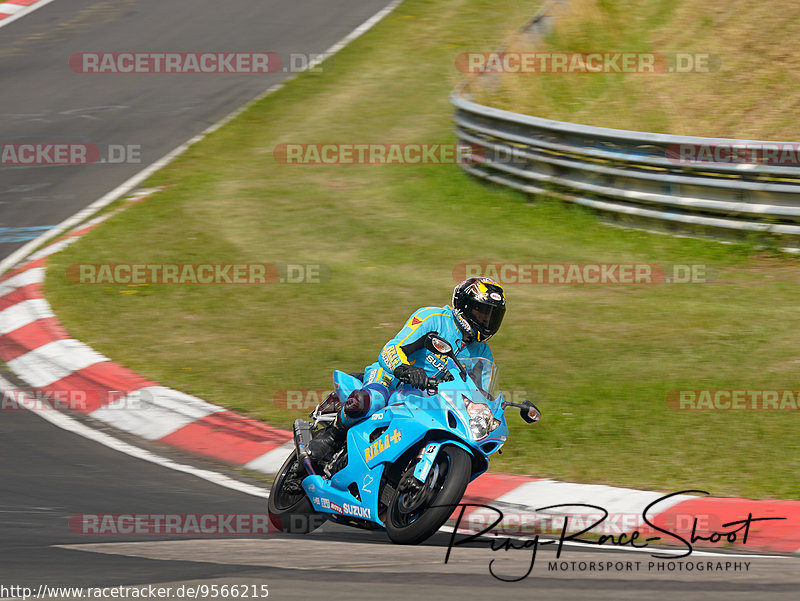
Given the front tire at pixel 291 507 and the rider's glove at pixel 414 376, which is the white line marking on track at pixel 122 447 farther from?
the rider's glove at pixel 414 376

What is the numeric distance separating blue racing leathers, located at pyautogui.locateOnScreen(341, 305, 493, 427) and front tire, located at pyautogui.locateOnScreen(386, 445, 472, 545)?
1.93 feet

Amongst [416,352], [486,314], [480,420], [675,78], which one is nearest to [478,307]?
[486,314]

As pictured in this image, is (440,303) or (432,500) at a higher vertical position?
Answer: (432,500)

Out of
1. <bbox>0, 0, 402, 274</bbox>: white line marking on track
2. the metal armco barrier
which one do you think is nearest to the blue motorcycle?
the metal armco barrier

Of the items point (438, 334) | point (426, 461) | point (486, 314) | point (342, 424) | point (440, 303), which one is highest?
point (486, 314)

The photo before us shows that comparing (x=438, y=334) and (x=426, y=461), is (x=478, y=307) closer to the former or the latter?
(x=438, y=334)

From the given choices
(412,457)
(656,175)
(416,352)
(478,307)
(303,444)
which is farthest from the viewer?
(656,175)

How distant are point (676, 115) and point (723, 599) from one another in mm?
11891

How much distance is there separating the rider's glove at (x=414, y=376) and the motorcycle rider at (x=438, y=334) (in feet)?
0.15

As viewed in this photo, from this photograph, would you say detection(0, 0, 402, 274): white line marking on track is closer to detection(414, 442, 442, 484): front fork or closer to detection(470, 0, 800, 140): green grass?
detection(470, 0, 800, 140): green grass

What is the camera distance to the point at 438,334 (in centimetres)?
648

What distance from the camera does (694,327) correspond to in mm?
10367

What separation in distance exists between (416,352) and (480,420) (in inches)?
26.8

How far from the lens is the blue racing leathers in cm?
650
